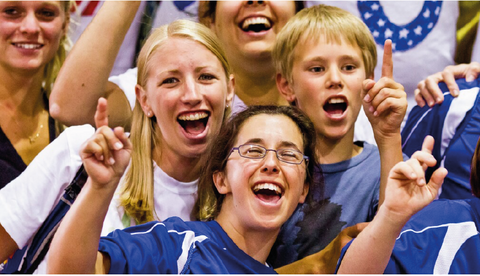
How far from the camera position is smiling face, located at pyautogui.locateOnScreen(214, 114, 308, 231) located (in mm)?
1500

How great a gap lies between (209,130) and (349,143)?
0.41 m

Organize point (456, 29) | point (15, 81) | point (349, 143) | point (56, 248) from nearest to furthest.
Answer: point (56, 248) < point (349, 143) < point (15, 81) < point (456, 29)

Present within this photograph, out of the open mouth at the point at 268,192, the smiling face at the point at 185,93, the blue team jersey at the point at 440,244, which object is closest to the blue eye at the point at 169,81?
the smiling face at the point at 185,93

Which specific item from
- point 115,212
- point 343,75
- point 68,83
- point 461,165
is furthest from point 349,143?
point 68,83

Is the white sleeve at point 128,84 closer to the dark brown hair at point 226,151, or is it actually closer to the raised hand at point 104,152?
the dark brown hair at point 226,151

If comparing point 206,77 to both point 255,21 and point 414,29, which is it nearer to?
point 255,21

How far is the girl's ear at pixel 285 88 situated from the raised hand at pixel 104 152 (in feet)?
2.64

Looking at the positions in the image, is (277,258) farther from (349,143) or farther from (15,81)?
(15,81)

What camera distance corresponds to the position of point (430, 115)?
6.58 feet

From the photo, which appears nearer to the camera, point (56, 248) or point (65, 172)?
point (56, 248)

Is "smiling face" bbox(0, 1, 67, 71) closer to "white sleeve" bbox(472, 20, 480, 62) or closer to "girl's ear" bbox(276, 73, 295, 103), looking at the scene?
"girl's ear" bbox(276, 73, 295, 103)

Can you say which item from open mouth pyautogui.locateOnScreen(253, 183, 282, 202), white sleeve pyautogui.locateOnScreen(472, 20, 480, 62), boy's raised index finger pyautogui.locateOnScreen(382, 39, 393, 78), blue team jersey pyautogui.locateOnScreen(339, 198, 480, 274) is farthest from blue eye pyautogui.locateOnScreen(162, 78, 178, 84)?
white sleeve pyautogui.locateOnScreen(472, 20, 480, 62)

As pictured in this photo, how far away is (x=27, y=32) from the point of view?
2088 millimetres

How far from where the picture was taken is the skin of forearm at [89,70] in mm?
1926
